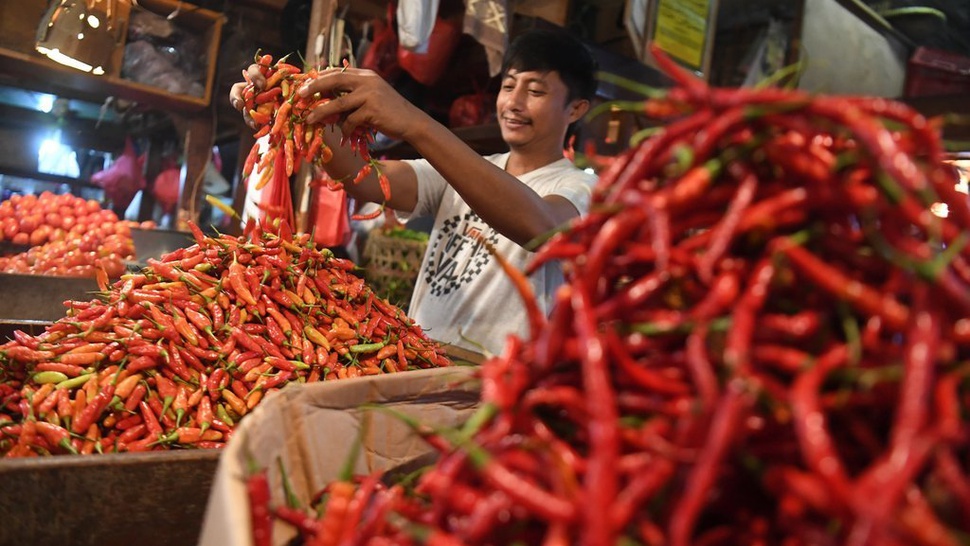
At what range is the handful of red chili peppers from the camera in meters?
2.48

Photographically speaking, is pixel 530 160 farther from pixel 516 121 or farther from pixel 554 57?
pixel 554 57

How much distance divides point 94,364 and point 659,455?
5.71 ft

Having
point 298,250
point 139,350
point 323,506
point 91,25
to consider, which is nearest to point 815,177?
point 323,506

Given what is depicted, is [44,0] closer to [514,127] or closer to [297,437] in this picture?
[514,127]

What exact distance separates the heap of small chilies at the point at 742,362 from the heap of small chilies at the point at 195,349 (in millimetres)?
1113

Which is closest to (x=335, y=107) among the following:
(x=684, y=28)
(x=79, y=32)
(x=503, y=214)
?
(x=503, y=214)

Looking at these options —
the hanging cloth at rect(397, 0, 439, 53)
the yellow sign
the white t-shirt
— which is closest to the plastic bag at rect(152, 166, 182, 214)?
the hanging cloth at rect(397, 0, 439, 53)

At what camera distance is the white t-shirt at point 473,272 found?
3051mm

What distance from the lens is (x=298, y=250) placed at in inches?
100.0

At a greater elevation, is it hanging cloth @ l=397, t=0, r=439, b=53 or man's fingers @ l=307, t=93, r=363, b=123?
hanging cloth @ l=397, t=0, r=439, b=53

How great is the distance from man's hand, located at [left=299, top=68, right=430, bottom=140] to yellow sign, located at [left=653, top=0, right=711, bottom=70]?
2.64 metres

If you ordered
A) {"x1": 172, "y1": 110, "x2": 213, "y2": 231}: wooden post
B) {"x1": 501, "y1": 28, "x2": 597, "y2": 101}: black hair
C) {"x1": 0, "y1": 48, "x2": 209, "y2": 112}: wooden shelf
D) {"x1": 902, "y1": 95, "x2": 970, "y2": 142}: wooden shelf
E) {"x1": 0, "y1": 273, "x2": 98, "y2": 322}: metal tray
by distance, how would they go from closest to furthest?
{"x1": 501, "y1": 28, "x2": 597, "y2": 101}: black hair, {"x1": 0, "y1": 273, "x2": 98, "y2": 322}: metal tray, {"x1": 902, "y1": 95, "x2": 970, "y2": 142}: wooden shelf, {"x1": 0, "y1": 48, "x2": 209, "y2": 112}: wooden shelf, {"x1": 172, "y1": 110, "x2": 213, "y2": 231}: wooden post

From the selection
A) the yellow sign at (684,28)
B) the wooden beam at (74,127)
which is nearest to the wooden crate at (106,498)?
the yellow sign at (684,28)

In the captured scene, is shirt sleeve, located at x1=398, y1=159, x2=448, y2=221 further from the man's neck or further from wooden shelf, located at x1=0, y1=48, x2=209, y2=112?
wooden shelf, located at x1=0, y1=48, x2=209, y2=112
